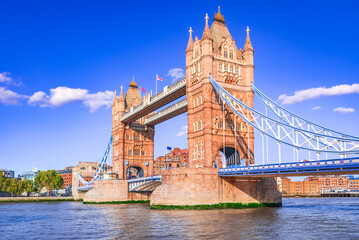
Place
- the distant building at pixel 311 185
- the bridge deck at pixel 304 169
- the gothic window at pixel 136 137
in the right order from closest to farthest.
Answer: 1. the bridge deck at pixel 304 169
2. the gothic window at pixel 136 137
3. the distant building at pixel 311 185

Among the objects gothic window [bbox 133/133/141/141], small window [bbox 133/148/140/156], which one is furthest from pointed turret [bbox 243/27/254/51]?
small window [bbox 133/148/140/156]

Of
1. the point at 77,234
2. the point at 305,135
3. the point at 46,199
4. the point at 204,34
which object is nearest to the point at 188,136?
the point at 204,34

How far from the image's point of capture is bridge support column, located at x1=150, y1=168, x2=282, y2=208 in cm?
5012

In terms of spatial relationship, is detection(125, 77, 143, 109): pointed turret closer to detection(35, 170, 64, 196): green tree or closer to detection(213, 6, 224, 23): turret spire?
detection(213, 6, 224, 23): turret spire

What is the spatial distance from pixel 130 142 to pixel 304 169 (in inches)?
2233

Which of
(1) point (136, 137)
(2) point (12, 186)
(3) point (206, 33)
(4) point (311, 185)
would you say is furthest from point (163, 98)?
(4) point (311, 185)

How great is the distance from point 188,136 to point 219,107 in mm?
7055

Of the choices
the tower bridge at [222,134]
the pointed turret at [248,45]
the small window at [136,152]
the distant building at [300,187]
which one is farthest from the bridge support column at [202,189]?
the distant building at [300,187]

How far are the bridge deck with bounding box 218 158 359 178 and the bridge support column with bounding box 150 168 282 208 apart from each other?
8.71ft

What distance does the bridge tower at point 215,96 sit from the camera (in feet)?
187

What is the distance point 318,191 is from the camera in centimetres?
17988

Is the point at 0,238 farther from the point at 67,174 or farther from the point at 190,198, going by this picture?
the point at 67,174

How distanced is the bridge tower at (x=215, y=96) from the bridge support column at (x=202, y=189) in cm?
431

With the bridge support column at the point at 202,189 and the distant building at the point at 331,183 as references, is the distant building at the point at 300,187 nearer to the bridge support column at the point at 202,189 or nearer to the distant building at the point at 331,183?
the distant building at the point at 331,183
